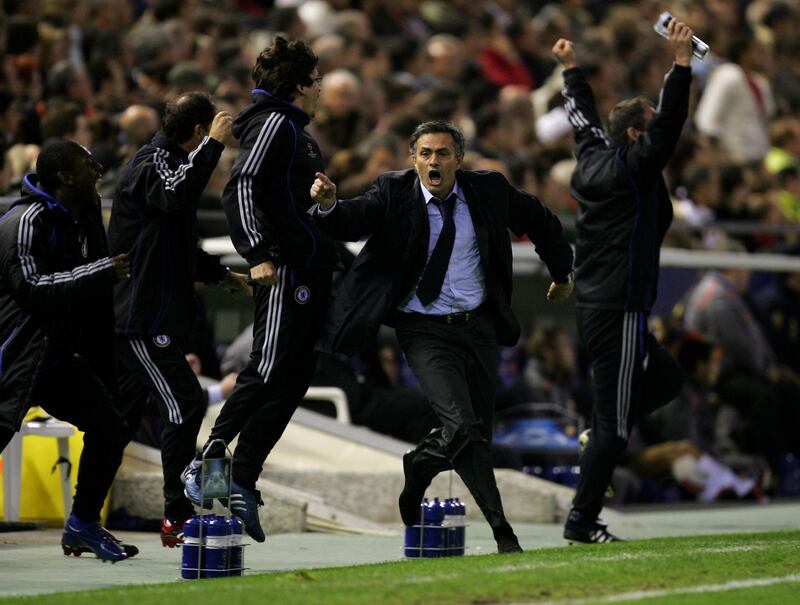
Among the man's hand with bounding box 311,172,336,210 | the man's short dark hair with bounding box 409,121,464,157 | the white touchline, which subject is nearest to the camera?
the white touchline

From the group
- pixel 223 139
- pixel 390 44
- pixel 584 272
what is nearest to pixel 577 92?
pixel 584 272

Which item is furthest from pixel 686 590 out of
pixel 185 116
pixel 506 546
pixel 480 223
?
pixel 185 116

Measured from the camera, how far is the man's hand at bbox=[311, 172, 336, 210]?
30.5 ft

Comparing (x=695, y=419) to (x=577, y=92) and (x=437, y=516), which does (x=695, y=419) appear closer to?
(x=577, y=92)

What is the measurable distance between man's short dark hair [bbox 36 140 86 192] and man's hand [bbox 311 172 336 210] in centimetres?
119

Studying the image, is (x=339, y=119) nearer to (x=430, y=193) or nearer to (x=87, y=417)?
(x=430, y=193)

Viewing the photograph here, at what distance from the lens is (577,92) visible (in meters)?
11.3

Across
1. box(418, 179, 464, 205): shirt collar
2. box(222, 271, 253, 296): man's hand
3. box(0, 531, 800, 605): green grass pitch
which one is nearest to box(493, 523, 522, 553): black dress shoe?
box(0, 531, 800, 605): green grass pitch

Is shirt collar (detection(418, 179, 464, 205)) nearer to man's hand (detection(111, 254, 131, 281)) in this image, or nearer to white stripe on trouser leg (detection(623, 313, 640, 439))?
white stripe on trouser leg (detection(623, 313, 640, 439))

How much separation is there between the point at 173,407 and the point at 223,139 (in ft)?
4.78

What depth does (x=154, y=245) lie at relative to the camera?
33.1 feet

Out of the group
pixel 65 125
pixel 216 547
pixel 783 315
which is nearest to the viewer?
pixel 216 547

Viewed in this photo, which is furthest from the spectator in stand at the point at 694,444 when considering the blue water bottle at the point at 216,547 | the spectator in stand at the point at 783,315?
the blue water bottle at the point at 216,547

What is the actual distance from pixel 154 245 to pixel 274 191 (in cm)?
70
